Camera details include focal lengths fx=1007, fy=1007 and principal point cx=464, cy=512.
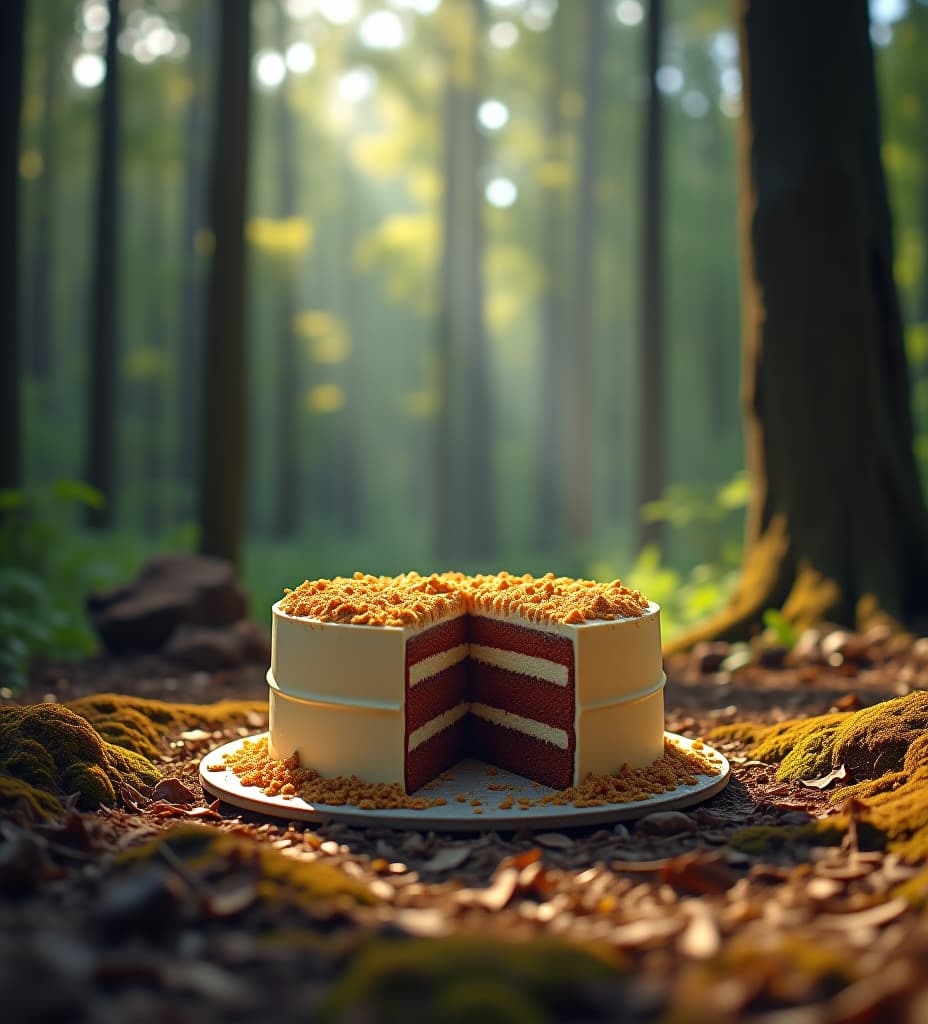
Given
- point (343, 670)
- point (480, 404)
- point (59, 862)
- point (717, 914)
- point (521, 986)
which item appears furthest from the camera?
point (480, 404)

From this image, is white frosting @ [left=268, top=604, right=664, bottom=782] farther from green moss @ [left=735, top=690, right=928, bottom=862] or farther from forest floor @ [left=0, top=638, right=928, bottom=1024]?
green moss @ [left=735, top=690, right=928, bottom=862]

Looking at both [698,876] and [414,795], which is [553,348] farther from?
[698,876]

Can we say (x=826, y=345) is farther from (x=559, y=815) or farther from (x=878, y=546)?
(x=559, y=815)

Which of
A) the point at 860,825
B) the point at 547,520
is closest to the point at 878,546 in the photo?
the point at 860,825

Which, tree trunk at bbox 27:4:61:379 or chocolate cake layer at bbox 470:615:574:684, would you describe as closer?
chocolate cake layer at bbox 470:615:574:684

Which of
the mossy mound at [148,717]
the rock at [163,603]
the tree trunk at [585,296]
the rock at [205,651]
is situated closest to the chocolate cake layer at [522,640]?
the mossy mound at [148,717]

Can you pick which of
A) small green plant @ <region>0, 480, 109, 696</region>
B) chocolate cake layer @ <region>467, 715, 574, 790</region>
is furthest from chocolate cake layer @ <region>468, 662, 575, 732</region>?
small green plant @ <region>0, 480, 109, 696</region>
